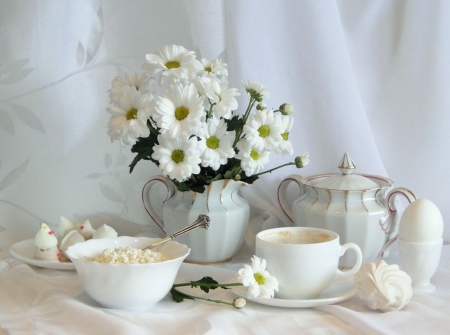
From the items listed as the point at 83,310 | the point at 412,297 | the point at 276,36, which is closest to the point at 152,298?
the point at 83,310

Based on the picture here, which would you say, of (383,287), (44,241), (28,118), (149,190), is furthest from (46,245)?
(383,287)

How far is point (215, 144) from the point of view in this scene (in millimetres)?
1008

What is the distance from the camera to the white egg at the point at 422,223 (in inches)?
37.2

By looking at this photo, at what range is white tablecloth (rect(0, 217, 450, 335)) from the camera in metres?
0.82

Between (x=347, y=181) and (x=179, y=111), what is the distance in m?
0.33

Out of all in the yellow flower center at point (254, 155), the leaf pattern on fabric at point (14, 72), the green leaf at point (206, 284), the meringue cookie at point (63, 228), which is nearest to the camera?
the green leaf at point (206, 284)

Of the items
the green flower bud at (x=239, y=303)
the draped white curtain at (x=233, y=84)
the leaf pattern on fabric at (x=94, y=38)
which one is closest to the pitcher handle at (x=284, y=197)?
the draped white curtain at (x=233, y=84)

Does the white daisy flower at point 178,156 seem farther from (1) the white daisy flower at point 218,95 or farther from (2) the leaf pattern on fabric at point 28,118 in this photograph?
(2) the leaf pattern on fabric at point 28,118

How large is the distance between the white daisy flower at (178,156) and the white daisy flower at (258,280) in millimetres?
175

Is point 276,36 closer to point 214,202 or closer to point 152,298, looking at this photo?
point 214,202

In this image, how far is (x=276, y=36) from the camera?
124 centimetres

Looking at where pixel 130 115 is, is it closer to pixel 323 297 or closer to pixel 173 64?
pixel 173 64

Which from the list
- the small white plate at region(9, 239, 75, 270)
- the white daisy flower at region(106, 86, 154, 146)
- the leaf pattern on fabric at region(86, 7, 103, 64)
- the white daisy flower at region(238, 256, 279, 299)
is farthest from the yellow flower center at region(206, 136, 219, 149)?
the leaf pattern on fabric at region(86, 7, 103, 64)

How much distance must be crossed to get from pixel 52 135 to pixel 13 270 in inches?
13.2
